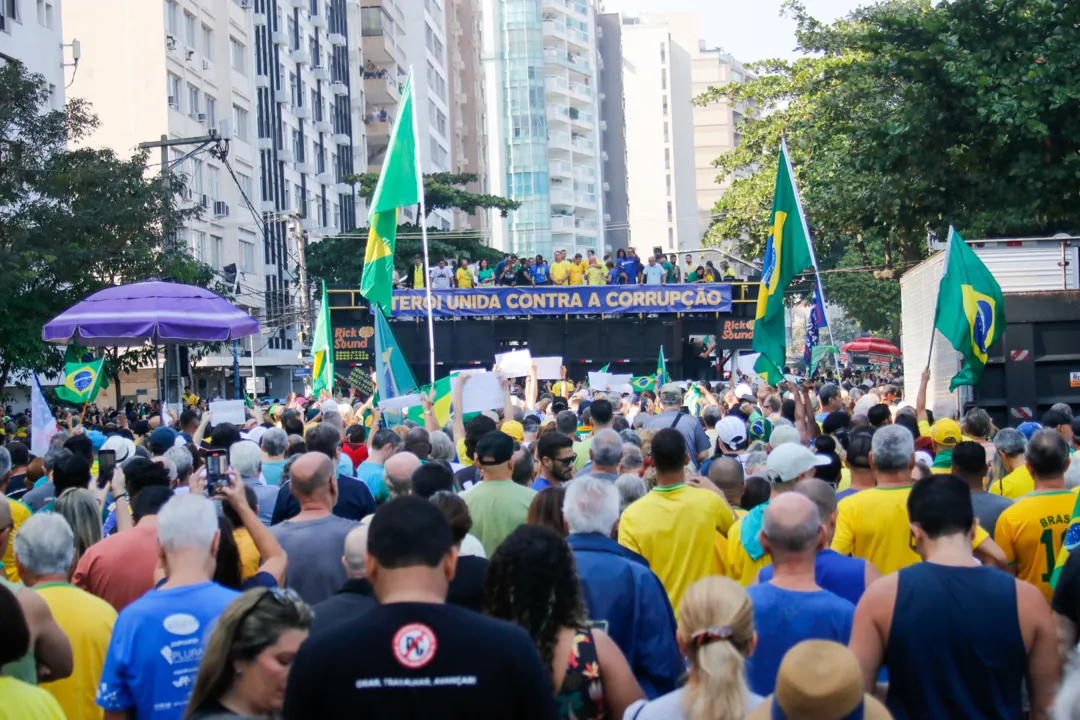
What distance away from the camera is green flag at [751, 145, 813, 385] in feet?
47.1

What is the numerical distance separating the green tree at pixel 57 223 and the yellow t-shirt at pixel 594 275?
897cm

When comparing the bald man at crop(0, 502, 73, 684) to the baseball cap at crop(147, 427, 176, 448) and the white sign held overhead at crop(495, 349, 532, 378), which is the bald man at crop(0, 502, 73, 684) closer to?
the baseball cap at crop(147, 427, 176, 448)

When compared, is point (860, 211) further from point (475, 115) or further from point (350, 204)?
point (475, 115)

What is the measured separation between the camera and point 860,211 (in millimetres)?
23906

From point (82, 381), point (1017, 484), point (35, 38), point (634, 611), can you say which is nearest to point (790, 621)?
point (634, 611)

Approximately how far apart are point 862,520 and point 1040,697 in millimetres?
2030

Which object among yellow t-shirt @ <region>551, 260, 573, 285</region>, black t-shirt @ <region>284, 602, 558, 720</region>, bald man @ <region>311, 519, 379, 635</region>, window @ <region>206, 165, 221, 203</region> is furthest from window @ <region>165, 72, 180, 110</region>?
black t-shirt @ <region>284, 602, 558, 720</region>

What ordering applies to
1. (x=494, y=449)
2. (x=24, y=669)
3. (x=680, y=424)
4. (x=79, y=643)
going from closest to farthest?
(x=24, y=669), (x=79, y=643), (x=494, y=449), (x=680, y=424)

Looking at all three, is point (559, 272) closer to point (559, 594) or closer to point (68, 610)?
point (68, 610)

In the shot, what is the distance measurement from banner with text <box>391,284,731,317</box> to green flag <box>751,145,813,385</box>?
13938mm

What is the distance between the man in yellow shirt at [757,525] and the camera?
20.4ft

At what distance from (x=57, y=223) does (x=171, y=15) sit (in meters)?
27.5

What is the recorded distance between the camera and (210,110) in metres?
51.2

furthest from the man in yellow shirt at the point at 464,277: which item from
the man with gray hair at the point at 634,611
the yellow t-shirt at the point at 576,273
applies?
the man with gray hair at the point at 634,611
